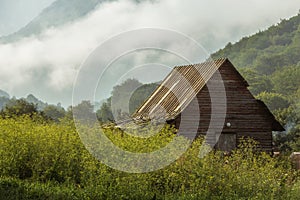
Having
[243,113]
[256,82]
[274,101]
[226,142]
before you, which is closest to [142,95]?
[243,113]

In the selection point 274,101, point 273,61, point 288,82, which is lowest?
point 274,101

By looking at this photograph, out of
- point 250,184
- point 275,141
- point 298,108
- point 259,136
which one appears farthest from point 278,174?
point 298,108

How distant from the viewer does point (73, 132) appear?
18031 mm

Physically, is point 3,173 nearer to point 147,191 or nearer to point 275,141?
point 147,191

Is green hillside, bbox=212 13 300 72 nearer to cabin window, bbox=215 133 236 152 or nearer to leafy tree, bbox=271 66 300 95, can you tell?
leafy tree, bbox=271 66 300 95

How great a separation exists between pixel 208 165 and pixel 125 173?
245 cm

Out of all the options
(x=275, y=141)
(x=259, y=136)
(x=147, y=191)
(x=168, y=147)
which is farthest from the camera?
(x=275, y=141)

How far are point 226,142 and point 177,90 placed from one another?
4.35m

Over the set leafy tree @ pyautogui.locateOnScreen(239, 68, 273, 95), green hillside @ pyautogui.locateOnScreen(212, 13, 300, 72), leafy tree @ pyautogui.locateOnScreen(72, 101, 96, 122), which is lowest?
leafy tree @ pyautogui.locateOnScreen(72, 101, 96, 122)

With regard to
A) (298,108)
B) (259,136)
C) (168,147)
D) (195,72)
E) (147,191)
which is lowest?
(147,191)

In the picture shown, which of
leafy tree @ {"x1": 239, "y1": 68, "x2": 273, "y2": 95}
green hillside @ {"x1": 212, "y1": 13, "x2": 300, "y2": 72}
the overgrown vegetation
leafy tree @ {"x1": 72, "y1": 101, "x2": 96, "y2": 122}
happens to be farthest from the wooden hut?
green hillside @ {"x1": 212, "y1": 13, "x2": 300, "y2": 72}

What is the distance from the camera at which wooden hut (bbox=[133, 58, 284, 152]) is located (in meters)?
32.4

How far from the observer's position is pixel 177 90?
113 ft

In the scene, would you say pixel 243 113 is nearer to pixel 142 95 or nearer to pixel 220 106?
pixel 220 106
